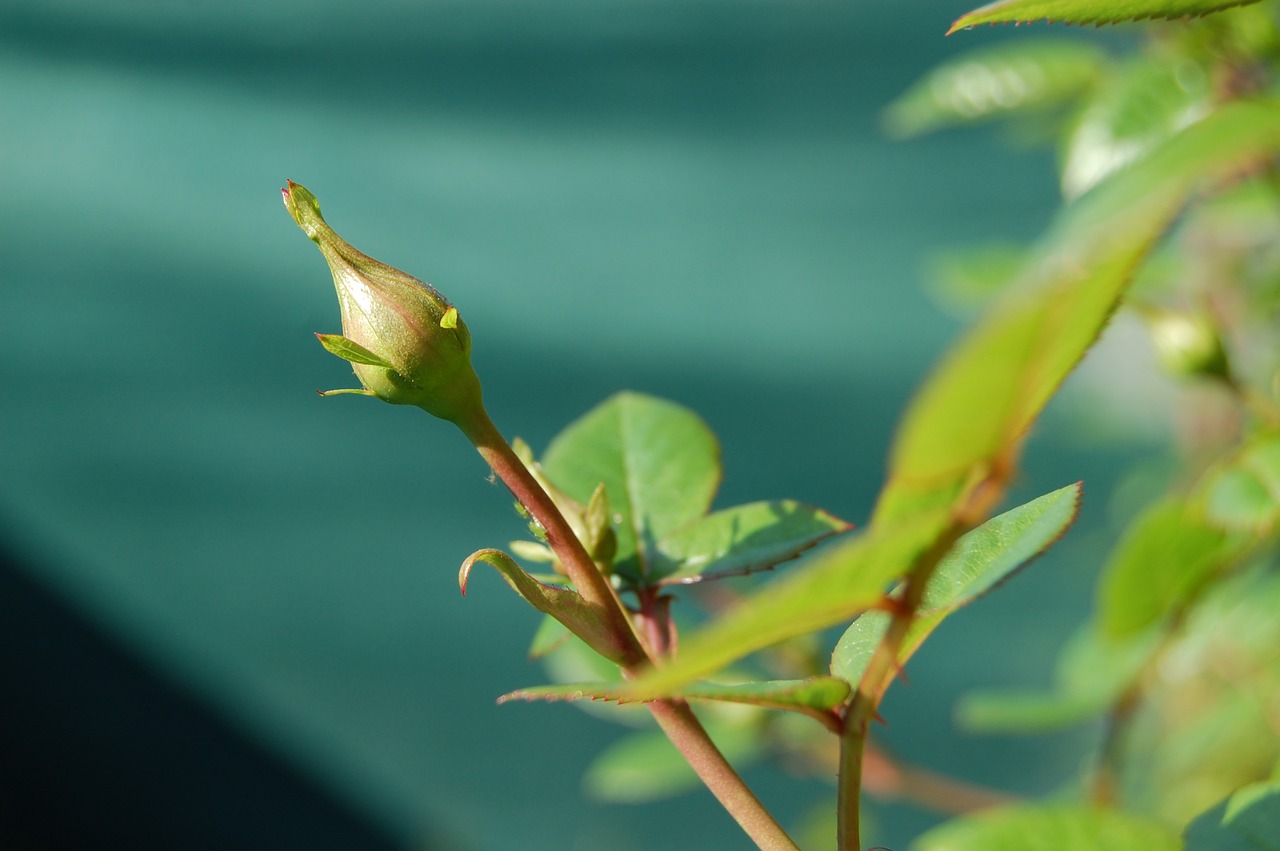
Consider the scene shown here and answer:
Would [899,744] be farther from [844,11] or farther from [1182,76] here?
[1182,76]

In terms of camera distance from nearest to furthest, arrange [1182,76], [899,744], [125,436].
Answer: [1182,76]
[899,744]
[125,436]

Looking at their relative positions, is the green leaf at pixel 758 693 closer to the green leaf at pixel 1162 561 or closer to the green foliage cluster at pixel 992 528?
the green foliage cluster at pixel 992 528

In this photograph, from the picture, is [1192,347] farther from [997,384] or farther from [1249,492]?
[997,384]

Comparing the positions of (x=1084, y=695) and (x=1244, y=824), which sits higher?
(x=1244, y=824)

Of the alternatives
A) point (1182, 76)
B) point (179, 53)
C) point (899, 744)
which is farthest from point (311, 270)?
point (1182, 76)

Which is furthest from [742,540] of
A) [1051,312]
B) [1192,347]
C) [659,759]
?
[659,759]

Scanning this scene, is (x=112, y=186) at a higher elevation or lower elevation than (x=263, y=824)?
higher
